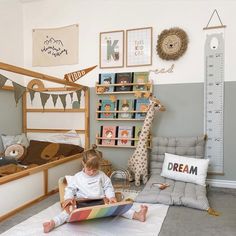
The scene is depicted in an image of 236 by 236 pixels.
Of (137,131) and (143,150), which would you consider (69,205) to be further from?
(137,131)

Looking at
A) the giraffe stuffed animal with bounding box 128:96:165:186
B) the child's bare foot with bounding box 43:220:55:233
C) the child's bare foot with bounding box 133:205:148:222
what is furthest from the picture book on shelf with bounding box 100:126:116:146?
the child's bare foot with bounding box 43:220:55:233

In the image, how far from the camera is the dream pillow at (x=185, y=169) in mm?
2684

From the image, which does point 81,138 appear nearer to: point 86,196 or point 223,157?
point 86,196

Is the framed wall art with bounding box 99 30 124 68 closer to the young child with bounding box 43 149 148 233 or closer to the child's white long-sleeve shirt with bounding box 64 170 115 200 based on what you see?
the young child with bounding box 43 149 148 233

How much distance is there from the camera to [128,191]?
9.15ft

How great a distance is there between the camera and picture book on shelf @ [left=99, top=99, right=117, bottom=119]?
3.43 metres

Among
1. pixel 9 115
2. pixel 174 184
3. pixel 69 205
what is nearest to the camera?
pixel 69 205

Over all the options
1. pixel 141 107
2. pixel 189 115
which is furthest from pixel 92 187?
pixel 189 115

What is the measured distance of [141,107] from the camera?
329 cm

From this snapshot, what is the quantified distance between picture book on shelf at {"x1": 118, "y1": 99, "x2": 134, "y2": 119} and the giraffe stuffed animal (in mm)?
345

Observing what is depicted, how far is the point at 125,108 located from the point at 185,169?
44.5 inches

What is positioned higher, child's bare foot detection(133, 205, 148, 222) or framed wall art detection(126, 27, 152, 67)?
framed wall art detection(126, 27, 152, 67)

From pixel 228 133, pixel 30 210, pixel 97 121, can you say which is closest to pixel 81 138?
pixel 97 121

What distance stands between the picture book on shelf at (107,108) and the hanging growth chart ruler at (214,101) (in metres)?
1.18
